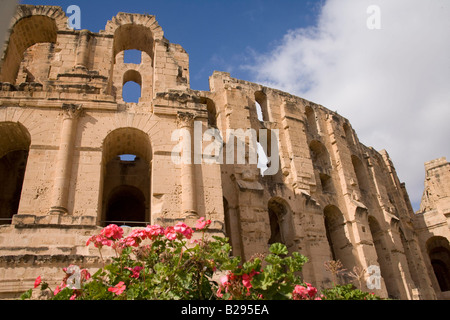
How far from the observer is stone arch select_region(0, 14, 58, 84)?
11627 mm

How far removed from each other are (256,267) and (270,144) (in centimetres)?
1502

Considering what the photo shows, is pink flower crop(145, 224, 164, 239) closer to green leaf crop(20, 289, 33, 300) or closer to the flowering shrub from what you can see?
the flowering shrub

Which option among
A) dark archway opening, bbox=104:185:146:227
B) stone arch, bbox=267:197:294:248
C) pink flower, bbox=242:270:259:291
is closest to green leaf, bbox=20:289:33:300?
pink flower, bbox=242:270:259:291

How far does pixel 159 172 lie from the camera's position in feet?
32.4

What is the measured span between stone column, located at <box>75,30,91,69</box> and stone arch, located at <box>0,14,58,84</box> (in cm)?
106

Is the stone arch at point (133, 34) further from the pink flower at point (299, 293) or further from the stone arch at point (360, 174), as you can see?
the stone arch at point (360, 174)

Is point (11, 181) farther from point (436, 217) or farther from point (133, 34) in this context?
point (436, 217)

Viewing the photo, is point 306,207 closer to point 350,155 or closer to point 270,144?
point 270,144

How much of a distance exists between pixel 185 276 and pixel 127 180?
10.5 meters

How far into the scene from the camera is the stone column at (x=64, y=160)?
8.76m

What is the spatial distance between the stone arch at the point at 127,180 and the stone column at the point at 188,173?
1.26 m

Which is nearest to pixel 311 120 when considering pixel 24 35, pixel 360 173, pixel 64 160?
pixel 360 173

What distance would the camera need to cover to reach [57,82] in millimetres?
10594
